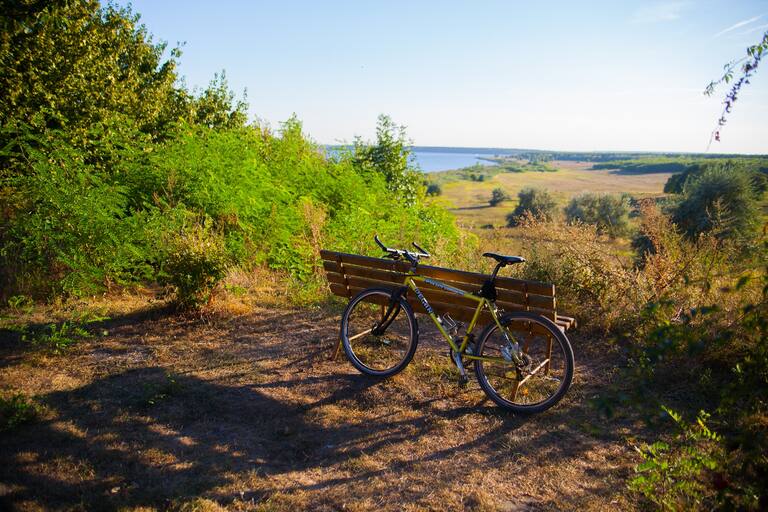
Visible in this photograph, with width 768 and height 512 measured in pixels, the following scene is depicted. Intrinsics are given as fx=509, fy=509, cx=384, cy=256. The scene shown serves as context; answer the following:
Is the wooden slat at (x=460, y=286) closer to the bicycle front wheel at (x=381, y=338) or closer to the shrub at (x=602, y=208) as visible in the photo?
the bicycle front wheel at (x=381, y=338)

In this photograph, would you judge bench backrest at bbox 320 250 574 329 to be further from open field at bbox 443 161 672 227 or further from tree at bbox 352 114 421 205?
open field at bbox 443 161 672 227

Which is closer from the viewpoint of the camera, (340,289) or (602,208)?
(340,289)

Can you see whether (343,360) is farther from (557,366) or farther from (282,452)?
(557,366)

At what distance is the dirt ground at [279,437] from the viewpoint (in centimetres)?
309

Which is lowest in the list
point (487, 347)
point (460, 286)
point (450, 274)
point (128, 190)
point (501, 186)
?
point (501, 186)

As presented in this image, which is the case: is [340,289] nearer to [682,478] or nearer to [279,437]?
[279,437]

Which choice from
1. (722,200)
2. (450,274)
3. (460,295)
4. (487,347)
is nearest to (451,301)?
(460,295)

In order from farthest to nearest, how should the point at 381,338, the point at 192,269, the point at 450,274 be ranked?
the point at 192,269 → the point at 381,338 → the point at 450,274

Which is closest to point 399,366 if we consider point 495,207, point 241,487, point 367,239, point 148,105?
point 241,487

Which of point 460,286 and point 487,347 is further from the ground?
point 460,286

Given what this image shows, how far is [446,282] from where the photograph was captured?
4805 mm

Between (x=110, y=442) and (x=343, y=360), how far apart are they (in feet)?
7.50

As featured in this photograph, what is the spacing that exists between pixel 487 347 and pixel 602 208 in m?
32.0

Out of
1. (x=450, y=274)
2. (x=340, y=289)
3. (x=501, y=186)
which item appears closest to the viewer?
(x=450, y=274)
